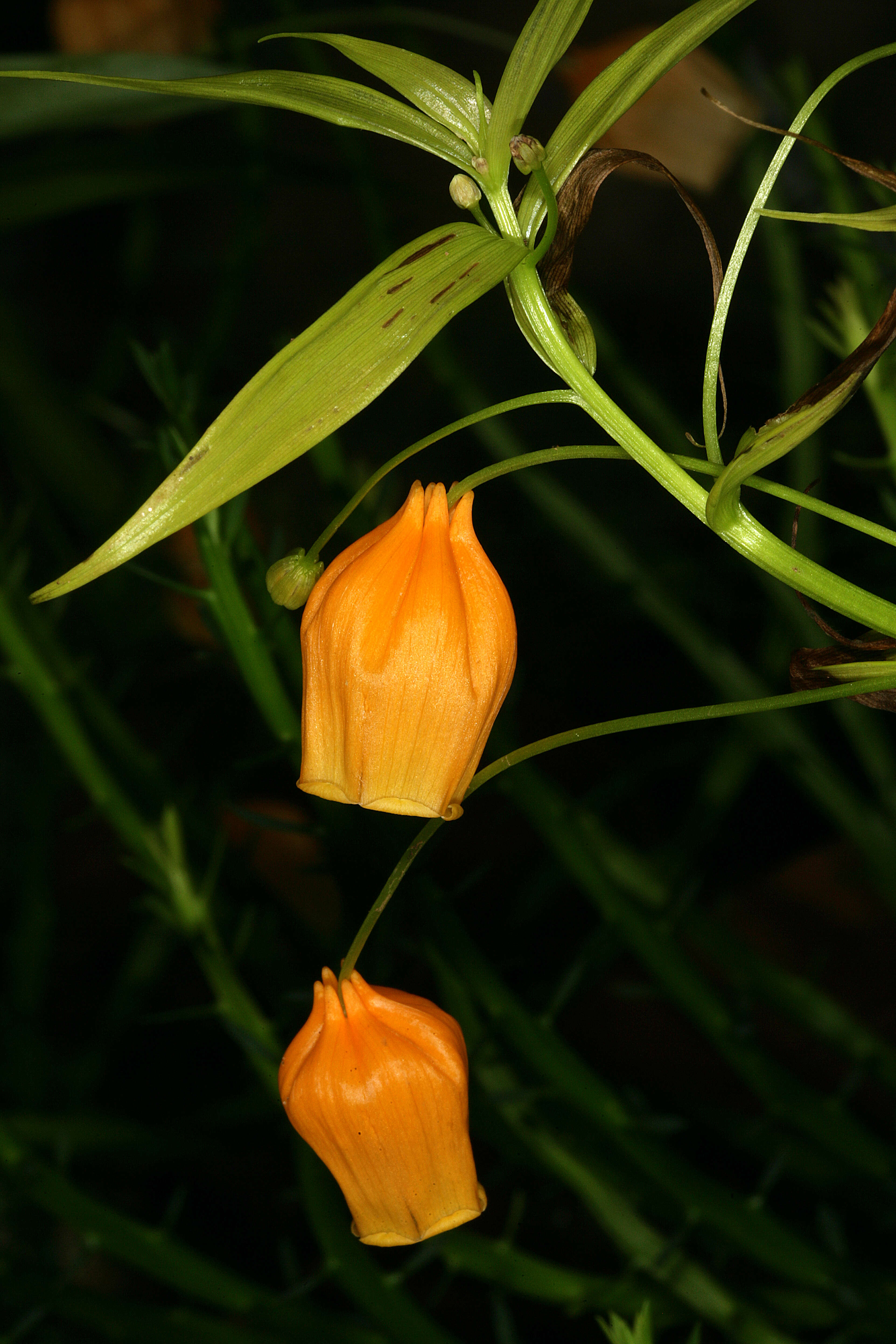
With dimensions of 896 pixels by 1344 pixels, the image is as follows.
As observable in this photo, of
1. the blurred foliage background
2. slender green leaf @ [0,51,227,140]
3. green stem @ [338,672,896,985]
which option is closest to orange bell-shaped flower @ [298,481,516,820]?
green stem @ [338,672,896,985]

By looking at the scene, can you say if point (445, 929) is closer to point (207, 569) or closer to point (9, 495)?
point (207, 569)

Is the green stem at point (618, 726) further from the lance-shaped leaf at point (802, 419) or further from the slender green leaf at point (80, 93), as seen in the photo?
the slender green leaf at point (80, 93)

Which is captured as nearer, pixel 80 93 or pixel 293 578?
pixel 293 578

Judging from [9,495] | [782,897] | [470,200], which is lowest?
[782,897]

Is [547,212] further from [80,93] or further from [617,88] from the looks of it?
[80,93]

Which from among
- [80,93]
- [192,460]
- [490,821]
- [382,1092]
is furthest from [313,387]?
[490,821]

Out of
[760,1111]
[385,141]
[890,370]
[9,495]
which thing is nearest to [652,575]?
[890,370]

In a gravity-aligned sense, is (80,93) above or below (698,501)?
above
